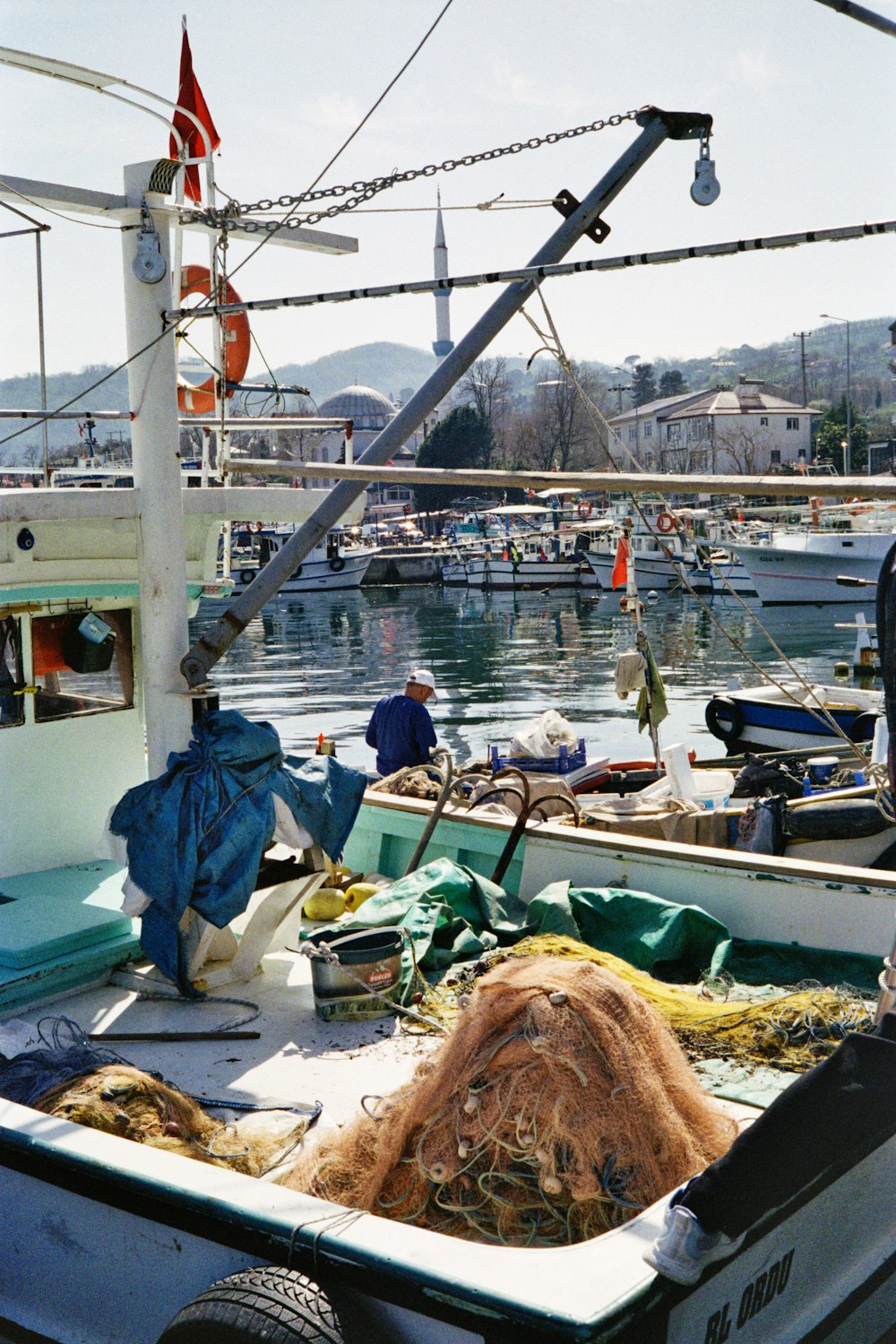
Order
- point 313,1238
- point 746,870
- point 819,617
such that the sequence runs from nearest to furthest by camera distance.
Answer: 1. point 313,1238
2. point 746,870
3. point 819,617

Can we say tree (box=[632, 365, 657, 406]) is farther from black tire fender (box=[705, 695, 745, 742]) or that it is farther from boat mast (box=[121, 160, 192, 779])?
boat mast (box=[121, 160, 192, 779])

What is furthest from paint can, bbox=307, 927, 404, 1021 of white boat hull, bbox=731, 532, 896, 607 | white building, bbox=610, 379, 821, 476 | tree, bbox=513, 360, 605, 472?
white building, bbox=610, 379, 821, 476

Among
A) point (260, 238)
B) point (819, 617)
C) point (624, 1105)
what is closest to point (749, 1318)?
point (624, 1105)

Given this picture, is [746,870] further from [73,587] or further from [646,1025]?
[73,587]

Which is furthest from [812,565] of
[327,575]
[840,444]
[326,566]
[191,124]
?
[191,124]

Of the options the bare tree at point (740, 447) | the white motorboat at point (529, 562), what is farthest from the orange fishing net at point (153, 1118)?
the bare tree at point (740, 447)

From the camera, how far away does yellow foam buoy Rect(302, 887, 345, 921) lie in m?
7.29

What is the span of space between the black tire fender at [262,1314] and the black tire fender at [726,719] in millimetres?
18334

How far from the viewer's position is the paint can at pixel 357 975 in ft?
19.4

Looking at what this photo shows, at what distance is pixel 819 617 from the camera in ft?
164

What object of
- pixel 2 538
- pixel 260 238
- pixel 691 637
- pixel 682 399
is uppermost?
pixel 682 399

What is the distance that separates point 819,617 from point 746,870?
149 feet

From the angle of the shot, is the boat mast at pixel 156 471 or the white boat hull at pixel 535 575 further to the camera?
the white boat hull at pixel 535 575

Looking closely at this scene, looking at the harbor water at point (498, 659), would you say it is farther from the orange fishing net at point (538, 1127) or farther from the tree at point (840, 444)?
the tree at point (840, 444)
